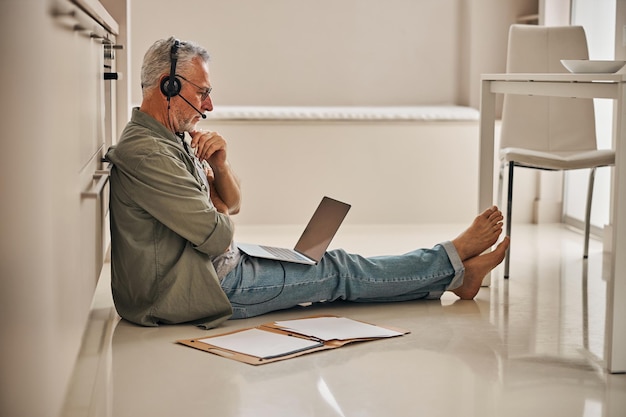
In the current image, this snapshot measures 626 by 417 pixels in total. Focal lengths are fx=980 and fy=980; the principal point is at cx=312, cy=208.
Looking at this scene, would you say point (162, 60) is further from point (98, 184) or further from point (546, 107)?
point (546, 107)

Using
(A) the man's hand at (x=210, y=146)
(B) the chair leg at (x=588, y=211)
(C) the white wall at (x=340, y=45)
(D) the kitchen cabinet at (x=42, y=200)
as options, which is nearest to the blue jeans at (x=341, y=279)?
(A) the man's hand at (x=210, y=146)

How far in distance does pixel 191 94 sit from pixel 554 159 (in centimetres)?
153

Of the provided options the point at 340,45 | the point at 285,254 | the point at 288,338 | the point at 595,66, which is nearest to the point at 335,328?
the point at 288,338

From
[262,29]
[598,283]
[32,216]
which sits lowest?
[598,283]

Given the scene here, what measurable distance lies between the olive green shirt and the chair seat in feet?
4.60

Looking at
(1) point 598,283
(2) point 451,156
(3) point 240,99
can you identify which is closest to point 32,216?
(1) point 598,283

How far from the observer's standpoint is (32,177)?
5.43ft

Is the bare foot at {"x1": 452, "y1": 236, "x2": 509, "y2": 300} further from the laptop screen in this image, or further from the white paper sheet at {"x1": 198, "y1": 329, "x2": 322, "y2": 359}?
the white paper sheet at {"x1": 198, "y1": 329, "x2": 322, "y2": 359}

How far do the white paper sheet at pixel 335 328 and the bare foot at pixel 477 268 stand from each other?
0.48 meters

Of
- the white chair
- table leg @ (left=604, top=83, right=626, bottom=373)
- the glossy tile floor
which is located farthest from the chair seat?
table leg @ (left=604, top=83, right=626, bottom=373)

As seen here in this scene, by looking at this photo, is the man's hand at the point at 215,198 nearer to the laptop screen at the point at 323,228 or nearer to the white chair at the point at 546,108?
the laptop screen at the point at 323,228

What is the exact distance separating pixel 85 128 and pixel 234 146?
252 centimetres

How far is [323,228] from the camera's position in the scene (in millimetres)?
3129

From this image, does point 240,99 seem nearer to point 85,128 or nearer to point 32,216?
point 85,128
